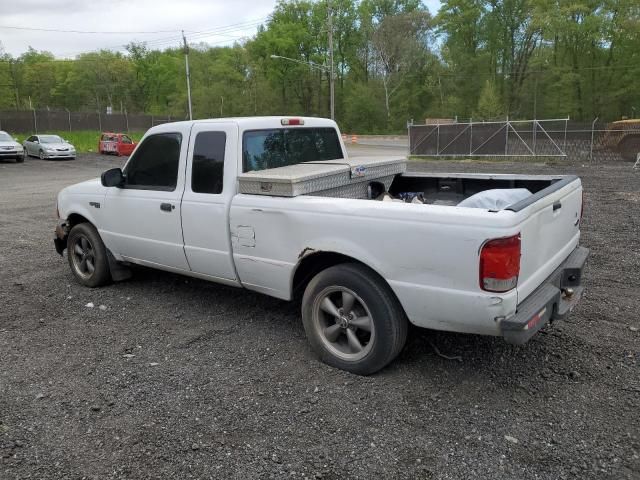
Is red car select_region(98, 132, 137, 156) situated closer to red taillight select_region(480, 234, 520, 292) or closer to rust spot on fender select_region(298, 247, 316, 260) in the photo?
rust spot on fender select_region(298, 247, 316, 260)

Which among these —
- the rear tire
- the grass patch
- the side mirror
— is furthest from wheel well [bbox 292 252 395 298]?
the grass patch

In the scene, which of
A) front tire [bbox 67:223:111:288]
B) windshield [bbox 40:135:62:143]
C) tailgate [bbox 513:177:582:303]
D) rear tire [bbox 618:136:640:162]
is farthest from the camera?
windshield [bbox 40:135:62:143]

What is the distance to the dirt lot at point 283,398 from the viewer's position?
9.57 ft

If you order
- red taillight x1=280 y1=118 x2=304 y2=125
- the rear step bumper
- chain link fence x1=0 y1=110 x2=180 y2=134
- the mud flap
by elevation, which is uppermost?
chain link fence x1=0 y1=110 x2=180 y2=134

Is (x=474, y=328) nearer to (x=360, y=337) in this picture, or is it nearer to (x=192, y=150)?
(x=360, y=337)

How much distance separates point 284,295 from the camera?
4.21 m

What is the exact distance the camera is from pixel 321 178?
13.9ft

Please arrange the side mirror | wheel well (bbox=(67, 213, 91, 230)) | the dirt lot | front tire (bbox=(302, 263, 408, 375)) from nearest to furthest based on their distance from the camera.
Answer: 1. the dirt lot
2. front tire (bbox=(302, 263, 408, 375))
3. the side mirror
4. wheel well (bbox=(67, 213, 91, 230))

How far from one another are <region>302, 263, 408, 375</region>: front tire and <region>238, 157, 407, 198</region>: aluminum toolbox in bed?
708mm

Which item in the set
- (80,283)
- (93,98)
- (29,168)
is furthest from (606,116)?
(93,98)

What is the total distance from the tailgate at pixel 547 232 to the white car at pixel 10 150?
3113 centimetres

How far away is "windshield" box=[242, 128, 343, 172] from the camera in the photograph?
4.57 metres

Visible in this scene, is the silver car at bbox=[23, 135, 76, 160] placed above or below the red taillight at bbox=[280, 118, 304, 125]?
below

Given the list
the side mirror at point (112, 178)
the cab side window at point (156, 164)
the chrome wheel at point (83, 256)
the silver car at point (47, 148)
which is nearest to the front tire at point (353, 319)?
the cab side window at point (156, 164)
